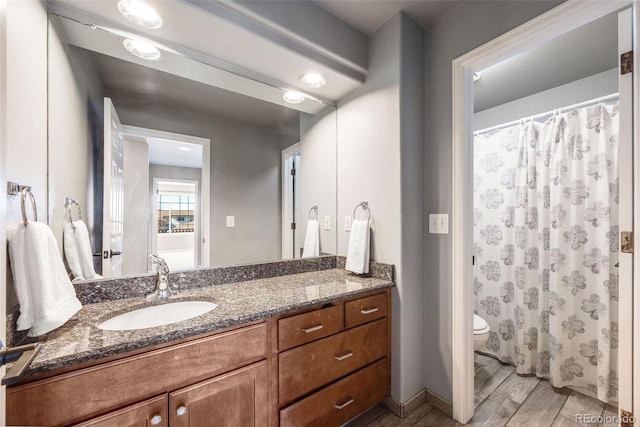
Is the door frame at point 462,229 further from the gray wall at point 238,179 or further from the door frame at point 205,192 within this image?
the door frame at point 205,192

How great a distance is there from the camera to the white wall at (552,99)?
197cm

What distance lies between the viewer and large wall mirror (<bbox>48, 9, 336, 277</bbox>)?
1.19 m

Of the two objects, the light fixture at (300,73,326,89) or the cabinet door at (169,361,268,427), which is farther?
the light fixture at (300,73,326,89)

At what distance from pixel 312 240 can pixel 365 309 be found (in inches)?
28.5

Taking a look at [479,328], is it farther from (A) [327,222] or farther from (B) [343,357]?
(A) [327,222]

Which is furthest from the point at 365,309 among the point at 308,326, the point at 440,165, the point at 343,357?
the point at 440,165

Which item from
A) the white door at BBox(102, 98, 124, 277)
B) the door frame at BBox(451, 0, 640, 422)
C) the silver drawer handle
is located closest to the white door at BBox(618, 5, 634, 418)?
the door frame at BBox(451, 0, 640, 422)

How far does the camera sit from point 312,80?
5.67 feet

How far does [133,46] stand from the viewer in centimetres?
129

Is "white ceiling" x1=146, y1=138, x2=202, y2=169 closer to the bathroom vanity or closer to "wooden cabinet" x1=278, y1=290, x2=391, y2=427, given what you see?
the bathroom vanity

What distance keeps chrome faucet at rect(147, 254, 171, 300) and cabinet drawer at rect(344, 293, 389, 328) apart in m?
0.90

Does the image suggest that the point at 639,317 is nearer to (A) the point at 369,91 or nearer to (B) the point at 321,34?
(A) the point at 369,91

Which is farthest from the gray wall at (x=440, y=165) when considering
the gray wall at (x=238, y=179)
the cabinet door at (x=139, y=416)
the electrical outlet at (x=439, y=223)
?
the cabinet door at (x=139, y=416)

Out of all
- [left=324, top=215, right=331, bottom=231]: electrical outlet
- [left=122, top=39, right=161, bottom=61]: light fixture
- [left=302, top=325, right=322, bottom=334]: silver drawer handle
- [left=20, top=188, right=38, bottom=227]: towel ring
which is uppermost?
[left=122, top=39, right=161, bottom=61]: light fixture
